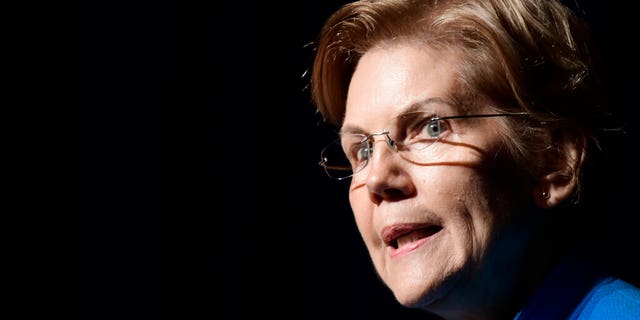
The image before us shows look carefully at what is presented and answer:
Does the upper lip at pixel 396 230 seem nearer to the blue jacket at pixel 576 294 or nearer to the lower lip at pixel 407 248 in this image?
the lower lip at pixel 407 248

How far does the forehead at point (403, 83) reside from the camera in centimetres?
117

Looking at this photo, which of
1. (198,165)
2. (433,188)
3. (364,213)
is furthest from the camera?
(198,165)

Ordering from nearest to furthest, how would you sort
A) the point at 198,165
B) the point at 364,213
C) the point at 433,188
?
1. the point at 433,188
2. the point at 364,213
3. the point at 198,165

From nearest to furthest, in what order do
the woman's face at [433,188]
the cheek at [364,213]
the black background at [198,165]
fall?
1. the woman's face at [433,188]
2. the cheek at [364,213]
3. the black background at [198,165]

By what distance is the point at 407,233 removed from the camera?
3.90 ft

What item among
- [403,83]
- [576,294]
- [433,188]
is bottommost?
[576,294]

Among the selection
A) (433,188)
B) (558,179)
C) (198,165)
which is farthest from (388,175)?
(198,165)

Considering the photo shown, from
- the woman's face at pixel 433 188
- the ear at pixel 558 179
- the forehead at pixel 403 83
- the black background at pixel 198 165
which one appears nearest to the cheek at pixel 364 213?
the woman's face at pixel 433 188

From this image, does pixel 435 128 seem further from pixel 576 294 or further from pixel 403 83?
pixel 576 294

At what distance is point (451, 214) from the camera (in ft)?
3.71

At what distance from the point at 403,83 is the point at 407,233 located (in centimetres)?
25

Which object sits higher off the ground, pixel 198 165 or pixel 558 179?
pixel 558 179

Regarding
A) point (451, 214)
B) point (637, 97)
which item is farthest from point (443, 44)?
point (637, 97)

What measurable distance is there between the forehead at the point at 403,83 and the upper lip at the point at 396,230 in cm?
18
